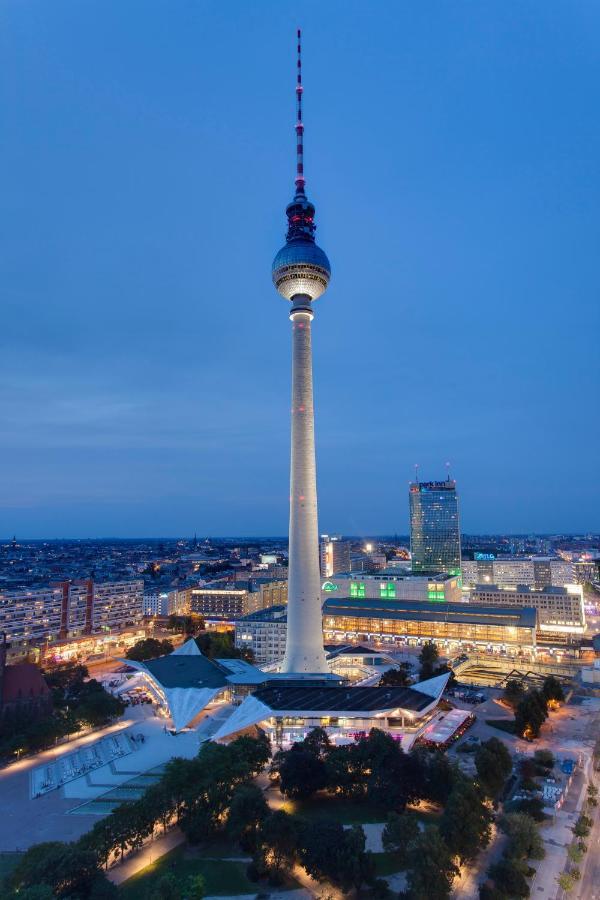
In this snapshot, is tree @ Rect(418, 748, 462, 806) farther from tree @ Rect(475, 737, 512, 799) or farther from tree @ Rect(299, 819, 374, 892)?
tree @ Rect(299, 819, 374, 892)

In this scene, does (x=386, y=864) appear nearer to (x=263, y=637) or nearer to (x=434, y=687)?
(x=434, y=687)

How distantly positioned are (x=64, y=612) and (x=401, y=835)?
2997 inches

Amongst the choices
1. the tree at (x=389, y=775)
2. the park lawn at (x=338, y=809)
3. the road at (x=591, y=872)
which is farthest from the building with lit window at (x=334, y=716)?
the road at (x=591, y=872)

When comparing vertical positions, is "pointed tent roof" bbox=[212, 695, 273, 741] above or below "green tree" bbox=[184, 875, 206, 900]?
below

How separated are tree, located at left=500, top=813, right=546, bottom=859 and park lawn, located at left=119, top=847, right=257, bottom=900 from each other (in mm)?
12551

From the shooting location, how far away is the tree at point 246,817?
2700cm

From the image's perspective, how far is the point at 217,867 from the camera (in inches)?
1031

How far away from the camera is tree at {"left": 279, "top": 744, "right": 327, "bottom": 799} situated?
32.5 meters

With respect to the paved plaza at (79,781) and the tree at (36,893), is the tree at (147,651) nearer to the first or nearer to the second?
the paved plaza at (79,781)

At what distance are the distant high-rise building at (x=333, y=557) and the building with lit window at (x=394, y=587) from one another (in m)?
53.7

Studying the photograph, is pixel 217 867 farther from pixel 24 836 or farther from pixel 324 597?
pixel 324 597

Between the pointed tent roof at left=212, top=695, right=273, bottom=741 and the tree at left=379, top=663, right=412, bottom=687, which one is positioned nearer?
the pointed tent roof at left=212, top=695, right=273, bottom=741

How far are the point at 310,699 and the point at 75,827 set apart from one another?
751 inches

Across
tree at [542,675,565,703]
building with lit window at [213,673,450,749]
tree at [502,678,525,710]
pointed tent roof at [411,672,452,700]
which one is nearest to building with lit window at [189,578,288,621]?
tree at [502,678,525,710]
